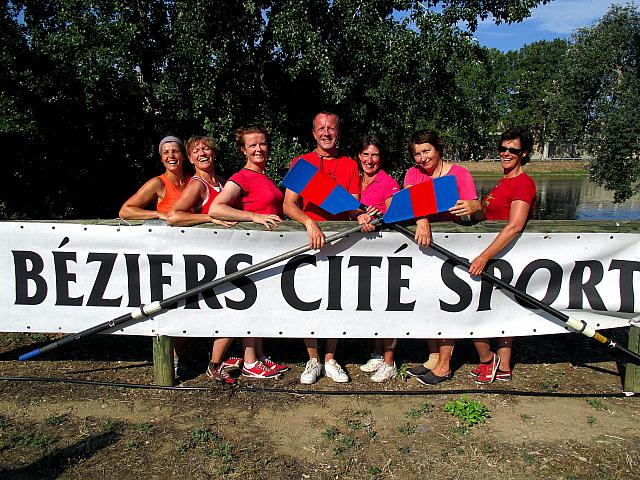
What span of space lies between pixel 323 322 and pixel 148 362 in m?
1.77

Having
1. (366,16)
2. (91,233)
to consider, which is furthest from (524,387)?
(366,16)

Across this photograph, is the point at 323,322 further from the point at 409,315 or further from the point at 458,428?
the point at 458,428

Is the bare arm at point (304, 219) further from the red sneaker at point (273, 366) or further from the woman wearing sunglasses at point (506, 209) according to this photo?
the red sneaker at point (273, 366)

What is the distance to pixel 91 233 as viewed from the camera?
4.14 m

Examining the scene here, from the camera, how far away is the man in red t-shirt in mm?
3904

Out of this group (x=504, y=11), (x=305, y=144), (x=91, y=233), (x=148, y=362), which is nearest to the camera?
(x=91, y=233)

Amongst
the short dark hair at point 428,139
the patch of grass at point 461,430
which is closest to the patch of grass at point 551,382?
the patch of grass at point 461,430

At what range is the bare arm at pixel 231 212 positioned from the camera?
3.90 meters

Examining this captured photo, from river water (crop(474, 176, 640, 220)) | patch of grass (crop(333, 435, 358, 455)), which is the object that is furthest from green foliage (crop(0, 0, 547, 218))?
river water (crop(474, 176, 640, 220))

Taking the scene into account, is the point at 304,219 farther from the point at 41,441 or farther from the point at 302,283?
the point at 41,441

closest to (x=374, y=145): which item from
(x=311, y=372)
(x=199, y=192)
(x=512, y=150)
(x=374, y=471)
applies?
(x=512, y=150)

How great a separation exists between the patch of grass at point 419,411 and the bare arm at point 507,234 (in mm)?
1028

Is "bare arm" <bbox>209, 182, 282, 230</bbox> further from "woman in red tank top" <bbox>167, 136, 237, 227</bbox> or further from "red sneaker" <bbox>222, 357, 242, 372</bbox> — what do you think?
"red sneaker" <bbox>222, 357, 242, 372</bbox>

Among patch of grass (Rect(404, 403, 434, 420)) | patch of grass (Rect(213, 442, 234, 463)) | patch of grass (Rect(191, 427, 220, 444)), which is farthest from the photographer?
patch of grass (Rect(404, 403, 434, 420))
